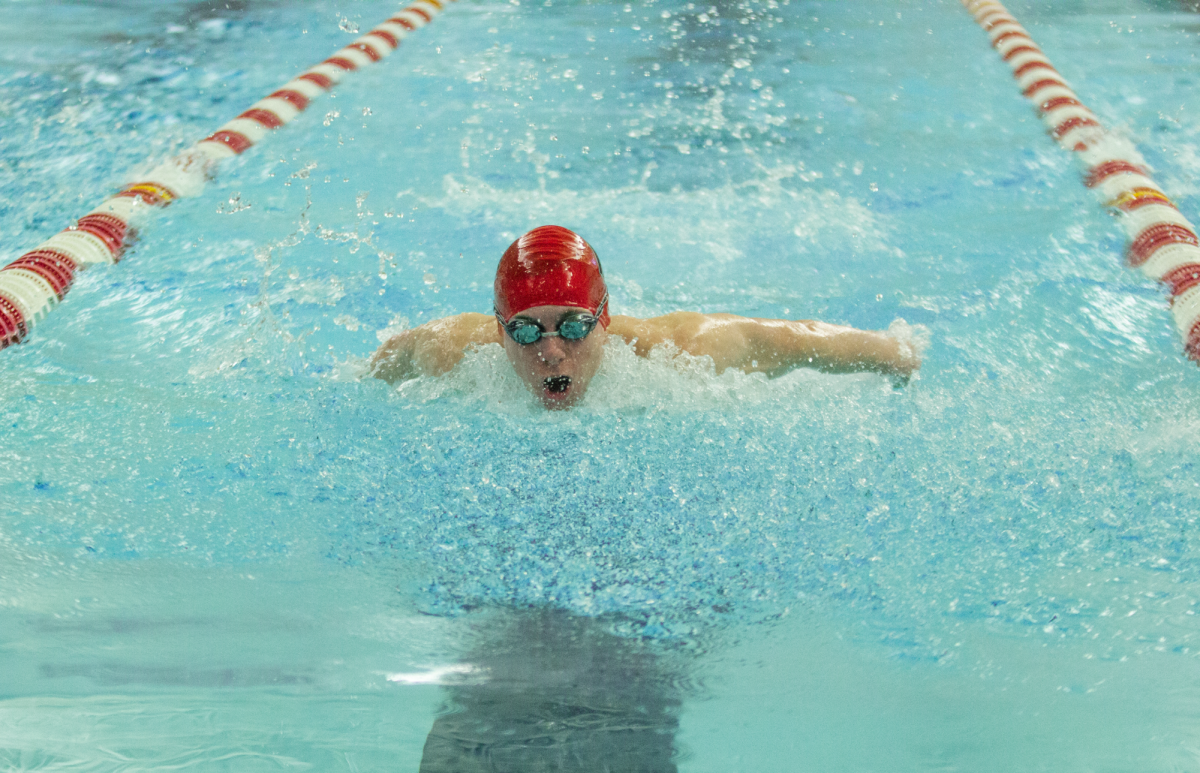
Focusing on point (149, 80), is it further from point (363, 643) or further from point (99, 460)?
point (363, 643)

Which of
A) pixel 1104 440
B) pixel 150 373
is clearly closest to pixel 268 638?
pixel 150 373

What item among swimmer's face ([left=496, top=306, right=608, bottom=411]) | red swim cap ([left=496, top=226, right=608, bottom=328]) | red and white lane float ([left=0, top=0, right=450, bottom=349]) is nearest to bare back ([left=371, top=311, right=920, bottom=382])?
swimmer's face ([left=496, top=306, right=608, bottom=411])

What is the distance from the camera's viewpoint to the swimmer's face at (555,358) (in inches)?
92.4

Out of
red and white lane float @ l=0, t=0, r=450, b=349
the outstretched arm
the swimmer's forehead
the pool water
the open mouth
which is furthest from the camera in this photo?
red and white lane float @ l=0, t=0, r=450, b=349

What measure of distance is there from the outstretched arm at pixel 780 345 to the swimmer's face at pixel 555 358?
209 millimetres

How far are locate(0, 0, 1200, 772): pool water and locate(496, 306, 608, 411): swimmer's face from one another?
157mm

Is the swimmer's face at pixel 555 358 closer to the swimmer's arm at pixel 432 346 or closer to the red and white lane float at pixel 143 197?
the swimmer's arm at pixel 432 346

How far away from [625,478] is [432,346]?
647 millimetres

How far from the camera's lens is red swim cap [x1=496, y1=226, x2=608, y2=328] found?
2338 millimetres

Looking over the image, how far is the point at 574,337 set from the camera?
238 centimetres

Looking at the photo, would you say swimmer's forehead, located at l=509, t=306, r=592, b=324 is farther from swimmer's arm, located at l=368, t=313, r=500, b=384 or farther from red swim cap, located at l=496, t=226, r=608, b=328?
swimmer's arm, located at l=368, t=313, r=500, b=384

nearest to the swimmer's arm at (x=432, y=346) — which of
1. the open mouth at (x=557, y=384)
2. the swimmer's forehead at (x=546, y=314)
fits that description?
the open mouth at (x=557, y=384)

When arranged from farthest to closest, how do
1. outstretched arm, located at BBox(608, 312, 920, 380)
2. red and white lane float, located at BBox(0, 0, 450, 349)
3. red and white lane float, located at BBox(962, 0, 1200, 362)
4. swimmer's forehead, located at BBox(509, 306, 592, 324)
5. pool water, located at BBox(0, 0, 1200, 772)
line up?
red and white lane float, located at BBox(962, 0, 1200, 362), red and white lane float, located at BBox(0, 0, 450, 349), outstretched arm, located at BBox(608, 312, 920, 380), swimmer's forehead, located at BBox(509, 306, 592, 324), pool water, located at BBox(0, 0, 1200, 772)

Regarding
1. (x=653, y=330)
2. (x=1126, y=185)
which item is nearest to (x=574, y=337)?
(x=653, y=330)
